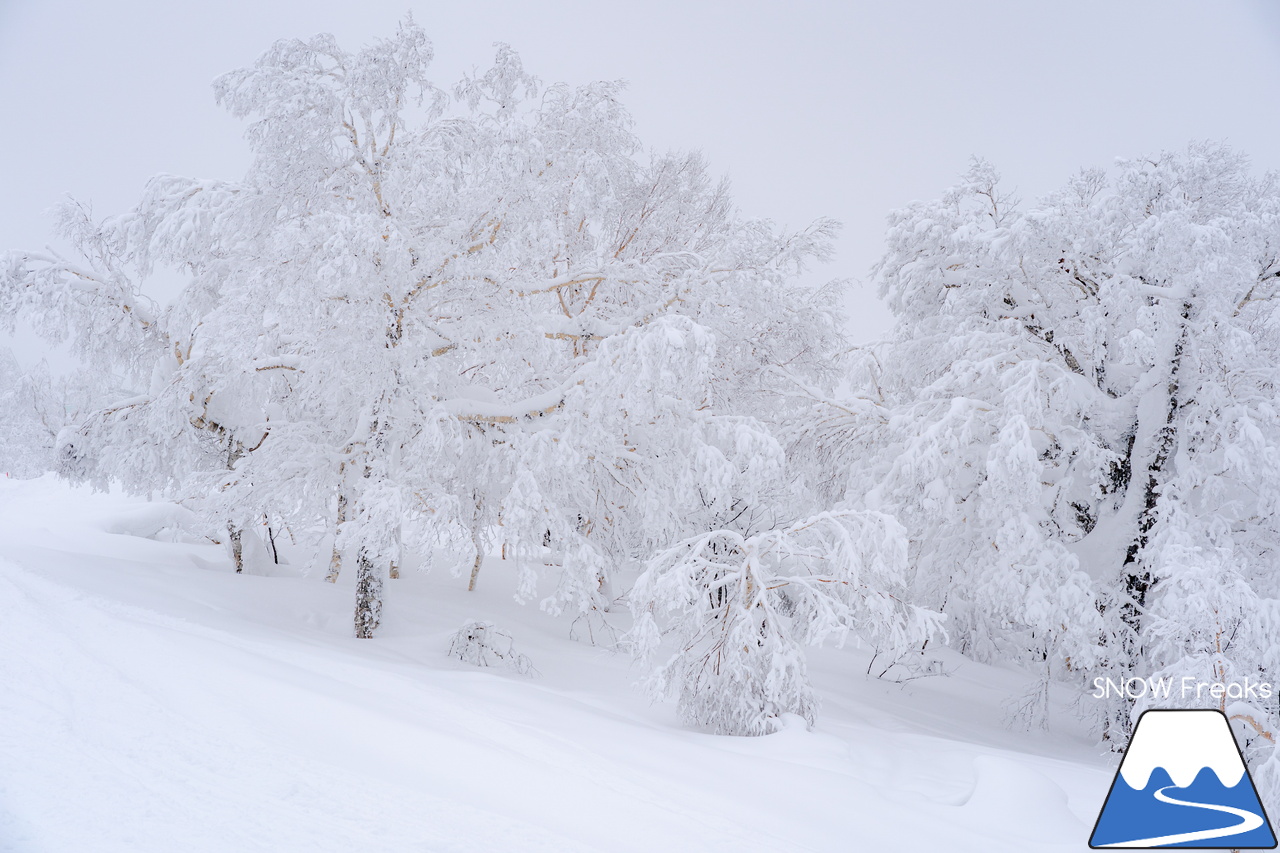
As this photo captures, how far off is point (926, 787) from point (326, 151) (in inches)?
330

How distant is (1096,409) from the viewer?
912 cm

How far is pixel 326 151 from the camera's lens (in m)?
7.81

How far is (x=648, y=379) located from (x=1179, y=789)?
5.27m

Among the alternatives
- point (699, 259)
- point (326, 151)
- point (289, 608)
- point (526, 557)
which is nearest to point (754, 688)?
point (526, 557)

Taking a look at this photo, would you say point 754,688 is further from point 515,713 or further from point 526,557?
point 526,557

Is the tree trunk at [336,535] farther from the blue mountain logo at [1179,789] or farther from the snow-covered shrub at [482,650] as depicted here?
the blue mountain logo at [1179,789]

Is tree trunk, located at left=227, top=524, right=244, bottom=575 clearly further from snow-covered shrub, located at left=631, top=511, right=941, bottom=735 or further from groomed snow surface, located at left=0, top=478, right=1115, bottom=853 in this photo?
snow-covered shrub, located at left=631, top=511, right=941, bottom=735

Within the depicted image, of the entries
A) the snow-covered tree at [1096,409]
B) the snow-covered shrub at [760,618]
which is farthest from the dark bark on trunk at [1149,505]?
the snow-covered shrub at [760,618]

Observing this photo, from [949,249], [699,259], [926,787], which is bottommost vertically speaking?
[926,787]

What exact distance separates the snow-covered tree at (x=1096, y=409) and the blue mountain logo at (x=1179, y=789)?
532 cm

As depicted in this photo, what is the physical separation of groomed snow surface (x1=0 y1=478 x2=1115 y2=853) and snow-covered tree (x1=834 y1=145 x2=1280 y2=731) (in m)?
2.59

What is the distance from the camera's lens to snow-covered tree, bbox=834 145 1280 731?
7730 mm

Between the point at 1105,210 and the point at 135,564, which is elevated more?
the point at 1105,210

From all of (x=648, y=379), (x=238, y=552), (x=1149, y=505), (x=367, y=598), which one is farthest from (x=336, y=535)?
(x=1149, y=505)
